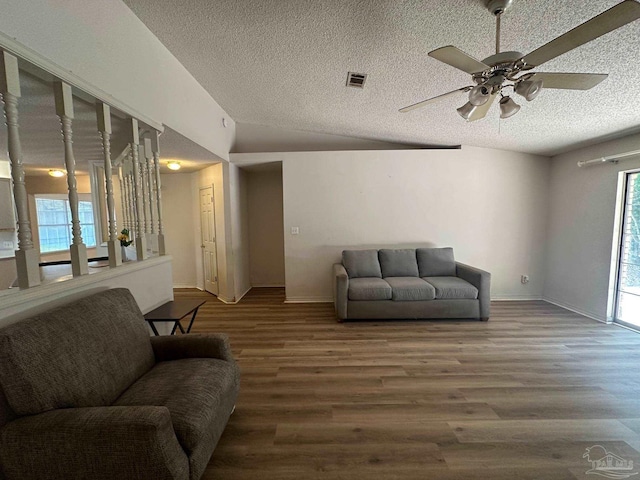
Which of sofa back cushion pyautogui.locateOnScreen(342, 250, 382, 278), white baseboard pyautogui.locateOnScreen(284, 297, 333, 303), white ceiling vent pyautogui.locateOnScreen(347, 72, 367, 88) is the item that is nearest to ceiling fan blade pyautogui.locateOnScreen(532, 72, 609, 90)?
white ceiling vent pyautogui.locateOnScreen(347, 72, 367, 88)

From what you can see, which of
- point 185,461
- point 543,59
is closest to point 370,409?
point 185,461

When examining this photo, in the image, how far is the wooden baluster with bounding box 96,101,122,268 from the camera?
6.17 feet

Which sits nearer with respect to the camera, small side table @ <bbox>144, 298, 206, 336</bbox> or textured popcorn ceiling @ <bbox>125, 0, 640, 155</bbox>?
textured popcorn ceiling @ <bbox>125, 0, 640, 155</bbox>

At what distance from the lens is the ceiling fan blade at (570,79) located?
1573mm

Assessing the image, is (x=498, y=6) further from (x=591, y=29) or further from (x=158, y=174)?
(x=158, y=174)

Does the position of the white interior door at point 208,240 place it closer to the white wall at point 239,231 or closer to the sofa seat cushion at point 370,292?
the white wall at point 239,231

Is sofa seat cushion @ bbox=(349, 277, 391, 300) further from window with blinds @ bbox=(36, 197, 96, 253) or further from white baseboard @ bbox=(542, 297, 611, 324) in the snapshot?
window with blinds @ bbox=(36, 197, 96, 253)

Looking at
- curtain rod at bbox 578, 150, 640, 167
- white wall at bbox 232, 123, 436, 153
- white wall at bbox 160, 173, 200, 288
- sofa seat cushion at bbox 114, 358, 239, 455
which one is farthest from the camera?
white wall at bbox 160, 173, 200, 288

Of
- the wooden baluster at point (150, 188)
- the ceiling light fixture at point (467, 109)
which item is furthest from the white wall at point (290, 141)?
the ceiling light fixture at point (467, 109)

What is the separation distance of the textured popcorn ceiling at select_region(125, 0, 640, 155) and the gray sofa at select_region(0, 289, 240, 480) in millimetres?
2298

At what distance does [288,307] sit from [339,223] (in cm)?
159

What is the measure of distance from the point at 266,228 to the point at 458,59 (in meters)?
4.38

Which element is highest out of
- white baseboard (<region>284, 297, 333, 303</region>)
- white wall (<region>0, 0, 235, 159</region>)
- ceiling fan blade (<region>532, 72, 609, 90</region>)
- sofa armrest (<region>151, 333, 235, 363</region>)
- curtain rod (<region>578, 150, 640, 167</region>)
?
white wall (<region>0, 0, 235, 159</region>)

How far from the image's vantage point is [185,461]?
1.16 m
